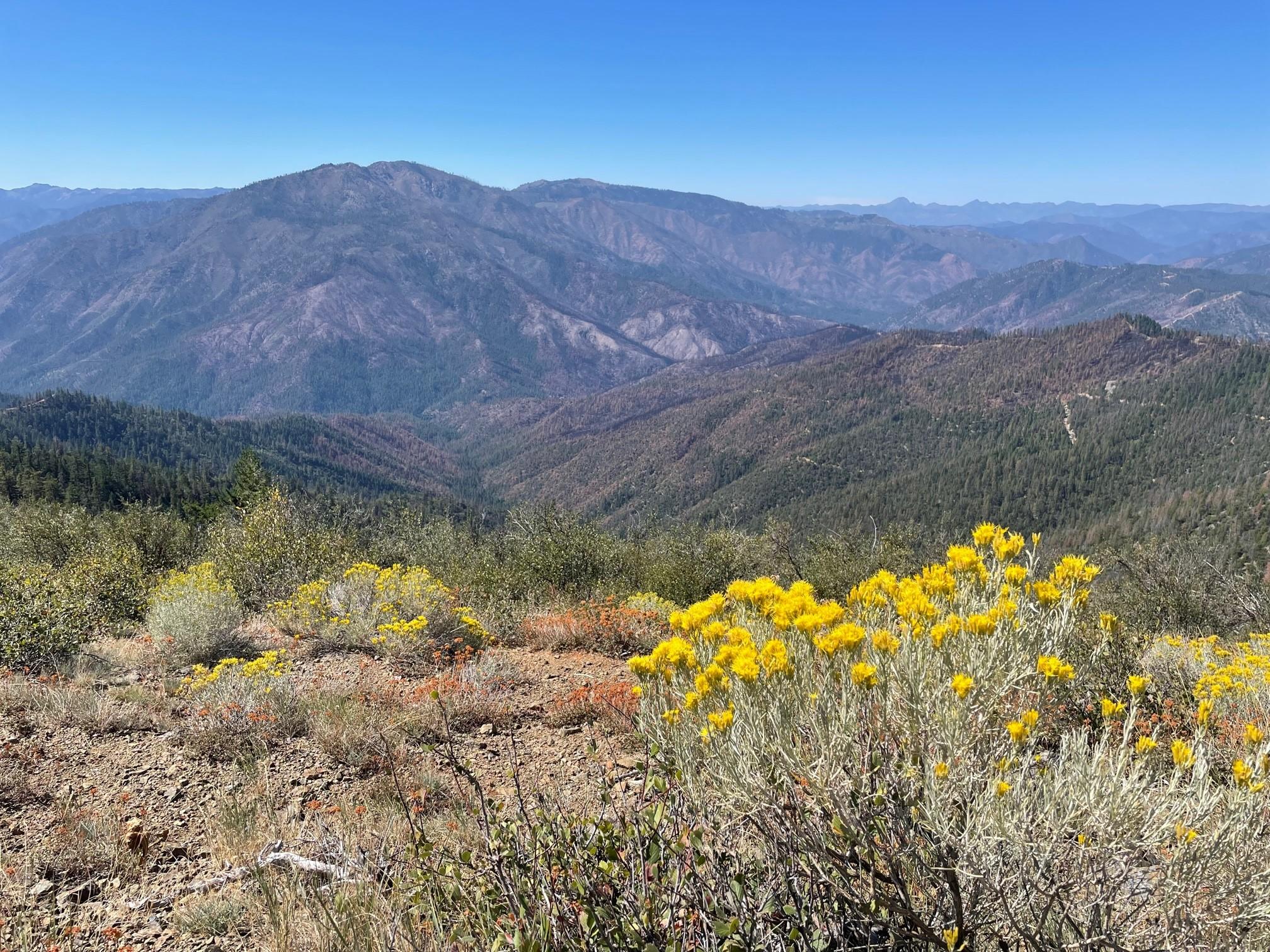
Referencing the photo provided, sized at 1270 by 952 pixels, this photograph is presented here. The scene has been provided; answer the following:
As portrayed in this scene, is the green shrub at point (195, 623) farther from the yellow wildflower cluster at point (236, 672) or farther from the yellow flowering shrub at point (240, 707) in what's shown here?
the yellow flowering shrub at point (240, 707)

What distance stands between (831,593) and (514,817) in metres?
14.4

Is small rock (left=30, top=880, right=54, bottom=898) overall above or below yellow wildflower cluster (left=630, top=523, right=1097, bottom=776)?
below

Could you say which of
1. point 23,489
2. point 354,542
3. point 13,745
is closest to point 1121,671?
point 13,745

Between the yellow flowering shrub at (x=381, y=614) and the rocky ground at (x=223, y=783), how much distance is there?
81 cm

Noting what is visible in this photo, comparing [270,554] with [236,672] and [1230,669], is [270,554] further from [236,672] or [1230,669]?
[1230,669]

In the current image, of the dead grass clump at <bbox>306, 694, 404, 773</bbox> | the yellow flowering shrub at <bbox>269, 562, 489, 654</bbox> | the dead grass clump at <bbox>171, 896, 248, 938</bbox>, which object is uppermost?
the dead grass clump at <bbox>171, 896, 248, 938</bbox>

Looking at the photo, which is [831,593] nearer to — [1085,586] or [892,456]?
[1085,586]

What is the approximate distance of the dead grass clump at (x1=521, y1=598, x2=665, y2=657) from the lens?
8.11 m

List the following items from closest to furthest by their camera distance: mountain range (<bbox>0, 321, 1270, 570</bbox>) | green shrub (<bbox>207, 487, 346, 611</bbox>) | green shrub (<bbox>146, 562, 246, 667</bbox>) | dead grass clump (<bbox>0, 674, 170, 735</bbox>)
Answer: dead grass clump (<bbox>0, 674, 170, 735</bbox>) → green shrub (<bbox>146, 562, 246, 667</bbox>) → green shrub (<bbox>207, 487, 346, 611</bbox>) → mountain range (<bbox>0, 321, 1270, 570</bbox>)

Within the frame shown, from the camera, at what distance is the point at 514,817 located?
3.84m

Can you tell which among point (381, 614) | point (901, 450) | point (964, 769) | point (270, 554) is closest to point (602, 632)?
point (381, 614)

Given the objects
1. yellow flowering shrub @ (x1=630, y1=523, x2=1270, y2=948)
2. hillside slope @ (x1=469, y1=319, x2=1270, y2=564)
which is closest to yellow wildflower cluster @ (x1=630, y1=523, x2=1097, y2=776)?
yellow flowering shrub @ (x1=630, y1=523, x2=1270, y2=948)

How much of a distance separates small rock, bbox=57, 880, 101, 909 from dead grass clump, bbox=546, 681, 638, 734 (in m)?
3.08

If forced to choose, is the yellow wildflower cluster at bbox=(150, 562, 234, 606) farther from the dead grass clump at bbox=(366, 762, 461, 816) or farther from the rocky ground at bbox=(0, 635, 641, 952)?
the dead grass clump at bbox=(366, 762, 461, 816)
